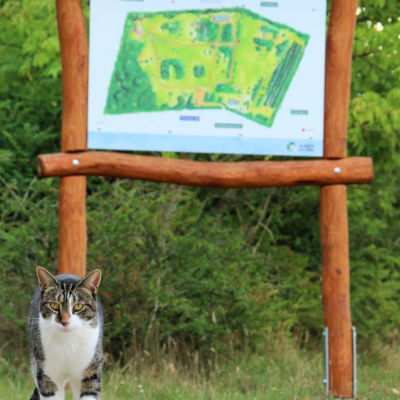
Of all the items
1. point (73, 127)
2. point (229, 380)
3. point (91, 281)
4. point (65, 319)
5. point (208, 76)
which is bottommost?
point (229, 380)

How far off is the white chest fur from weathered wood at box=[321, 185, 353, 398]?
278 centimetres

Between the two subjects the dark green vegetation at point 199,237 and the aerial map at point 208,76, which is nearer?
the aerial map at point 208,76

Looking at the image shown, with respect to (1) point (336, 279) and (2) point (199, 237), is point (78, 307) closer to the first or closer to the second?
(1) point (336, 279)

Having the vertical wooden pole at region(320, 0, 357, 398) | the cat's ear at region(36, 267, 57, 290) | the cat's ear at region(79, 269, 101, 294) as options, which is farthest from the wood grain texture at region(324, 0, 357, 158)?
the cat's ear at region(36, 267, 57, 290)

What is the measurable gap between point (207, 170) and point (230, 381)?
190 centimetres

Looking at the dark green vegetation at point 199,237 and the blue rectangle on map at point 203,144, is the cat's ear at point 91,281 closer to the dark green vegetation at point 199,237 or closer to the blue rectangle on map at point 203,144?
the blue rectangle on map at point 203,144

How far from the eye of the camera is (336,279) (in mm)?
9133

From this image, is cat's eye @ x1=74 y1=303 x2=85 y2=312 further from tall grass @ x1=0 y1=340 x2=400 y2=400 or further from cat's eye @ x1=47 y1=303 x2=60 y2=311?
tall grass @ x1=0 y1=340 x2=400 y2=400

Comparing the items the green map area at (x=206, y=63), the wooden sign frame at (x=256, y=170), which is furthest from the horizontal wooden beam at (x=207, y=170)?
the green map area at (x=206, y=63)

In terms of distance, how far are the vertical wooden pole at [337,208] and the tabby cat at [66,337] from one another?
2.67 m

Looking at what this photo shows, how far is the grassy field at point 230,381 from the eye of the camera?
28.2 feet

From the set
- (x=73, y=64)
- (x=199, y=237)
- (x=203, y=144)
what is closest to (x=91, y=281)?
(x=203, y=144)

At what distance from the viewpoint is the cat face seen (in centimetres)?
664

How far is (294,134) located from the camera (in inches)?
357
